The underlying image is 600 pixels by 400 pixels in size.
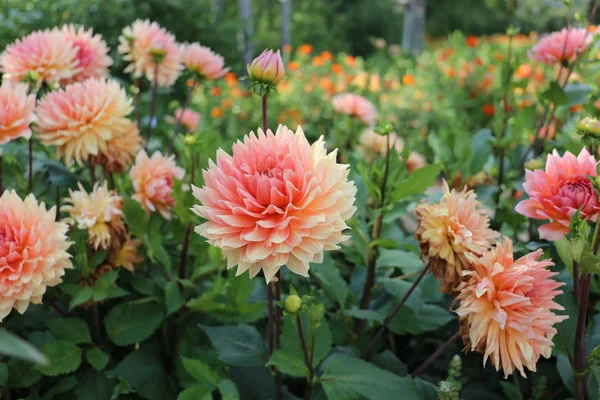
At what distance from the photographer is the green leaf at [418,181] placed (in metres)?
1.30

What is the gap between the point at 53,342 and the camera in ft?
4.12

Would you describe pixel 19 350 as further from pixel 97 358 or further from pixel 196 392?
pixel 97 358

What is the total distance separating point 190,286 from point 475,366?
84cm

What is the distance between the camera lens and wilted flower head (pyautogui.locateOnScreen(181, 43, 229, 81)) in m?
1.60

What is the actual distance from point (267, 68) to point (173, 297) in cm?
61

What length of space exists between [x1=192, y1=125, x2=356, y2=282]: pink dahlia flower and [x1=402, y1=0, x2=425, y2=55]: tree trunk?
301 inches

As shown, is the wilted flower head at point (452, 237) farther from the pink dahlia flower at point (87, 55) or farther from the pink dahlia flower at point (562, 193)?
the pink dahlia flower at point (87, 55)

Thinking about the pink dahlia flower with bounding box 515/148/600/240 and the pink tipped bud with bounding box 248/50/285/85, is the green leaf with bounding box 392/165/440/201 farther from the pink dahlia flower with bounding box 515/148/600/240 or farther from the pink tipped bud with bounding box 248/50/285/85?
the pink tipped bud with bounding box 248/50/285/85

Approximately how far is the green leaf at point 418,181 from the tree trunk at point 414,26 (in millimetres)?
7206

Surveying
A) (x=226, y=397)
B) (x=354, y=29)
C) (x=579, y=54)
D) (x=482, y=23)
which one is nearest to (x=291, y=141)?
(x=226, y=397)

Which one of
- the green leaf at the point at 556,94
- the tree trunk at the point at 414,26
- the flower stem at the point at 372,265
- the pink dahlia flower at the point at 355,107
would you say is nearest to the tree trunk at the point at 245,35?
the tree trunk at the point at 414,26

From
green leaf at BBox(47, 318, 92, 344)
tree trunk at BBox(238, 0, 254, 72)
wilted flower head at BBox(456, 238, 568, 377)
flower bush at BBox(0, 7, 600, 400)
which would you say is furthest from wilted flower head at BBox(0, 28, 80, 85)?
tree trunk at BBox(238, 0, 254, 72)

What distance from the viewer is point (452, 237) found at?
1021 millimetres

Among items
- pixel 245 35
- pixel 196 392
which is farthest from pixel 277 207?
pixel 245 35
